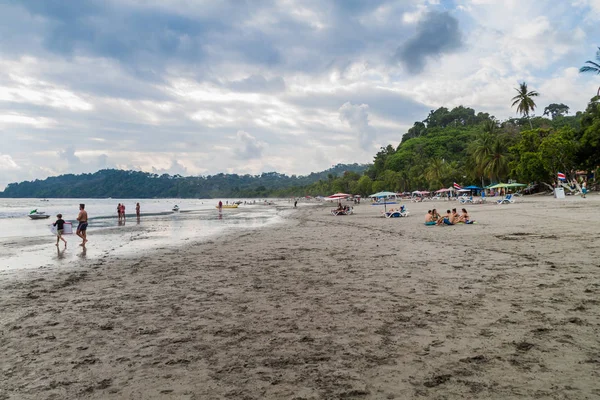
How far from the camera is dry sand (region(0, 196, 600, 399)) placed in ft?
12.8

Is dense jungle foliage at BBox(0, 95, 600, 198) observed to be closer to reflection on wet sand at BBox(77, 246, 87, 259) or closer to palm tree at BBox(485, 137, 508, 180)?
palm tree at BBox(485, 137, 508, 180)

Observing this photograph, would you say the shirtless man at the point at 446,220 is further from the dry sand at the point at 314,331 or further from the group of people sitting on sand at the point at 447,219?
the dry sand at the point at 314,331

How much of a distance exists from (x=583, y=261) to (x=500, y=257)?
200 cm

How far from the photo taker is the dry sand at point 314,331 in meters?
3.91

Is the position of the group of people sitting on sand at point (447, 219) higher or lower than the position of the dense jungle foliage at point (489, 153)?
lower

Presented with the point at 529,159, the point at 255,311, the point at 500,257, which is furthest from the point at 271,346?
the point at 529,159

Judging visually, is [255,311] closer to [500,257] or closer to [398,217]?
[500,257]

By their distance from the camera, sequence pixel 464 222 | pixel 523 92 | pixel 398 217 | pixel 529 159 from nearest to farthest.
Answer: pixel 464 222
pixel 398 217
pixel 529 159
pixel 523 92

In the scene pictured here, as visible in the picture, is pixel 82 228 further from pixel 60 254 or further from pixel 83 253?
pixel 83 253

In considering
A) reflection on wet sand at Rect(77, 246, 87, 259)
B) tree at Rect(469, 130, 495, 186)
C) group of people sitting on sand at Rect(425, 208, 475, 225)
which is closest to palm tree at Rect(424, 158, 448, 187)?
tree at Rect(469, 130, 495, 186)

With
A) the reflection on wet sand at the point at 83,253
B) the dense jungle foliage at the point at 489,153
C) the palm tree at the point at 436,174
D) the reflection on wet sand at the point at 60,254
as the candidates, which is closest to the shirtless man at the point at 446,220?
the reflection on wet sand at the point at 83,253

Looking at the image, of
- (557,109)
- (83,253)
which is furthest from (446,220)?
(557,109)

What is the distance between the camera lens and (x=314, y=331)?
218 inches

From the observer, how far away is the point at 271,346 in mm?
5023
